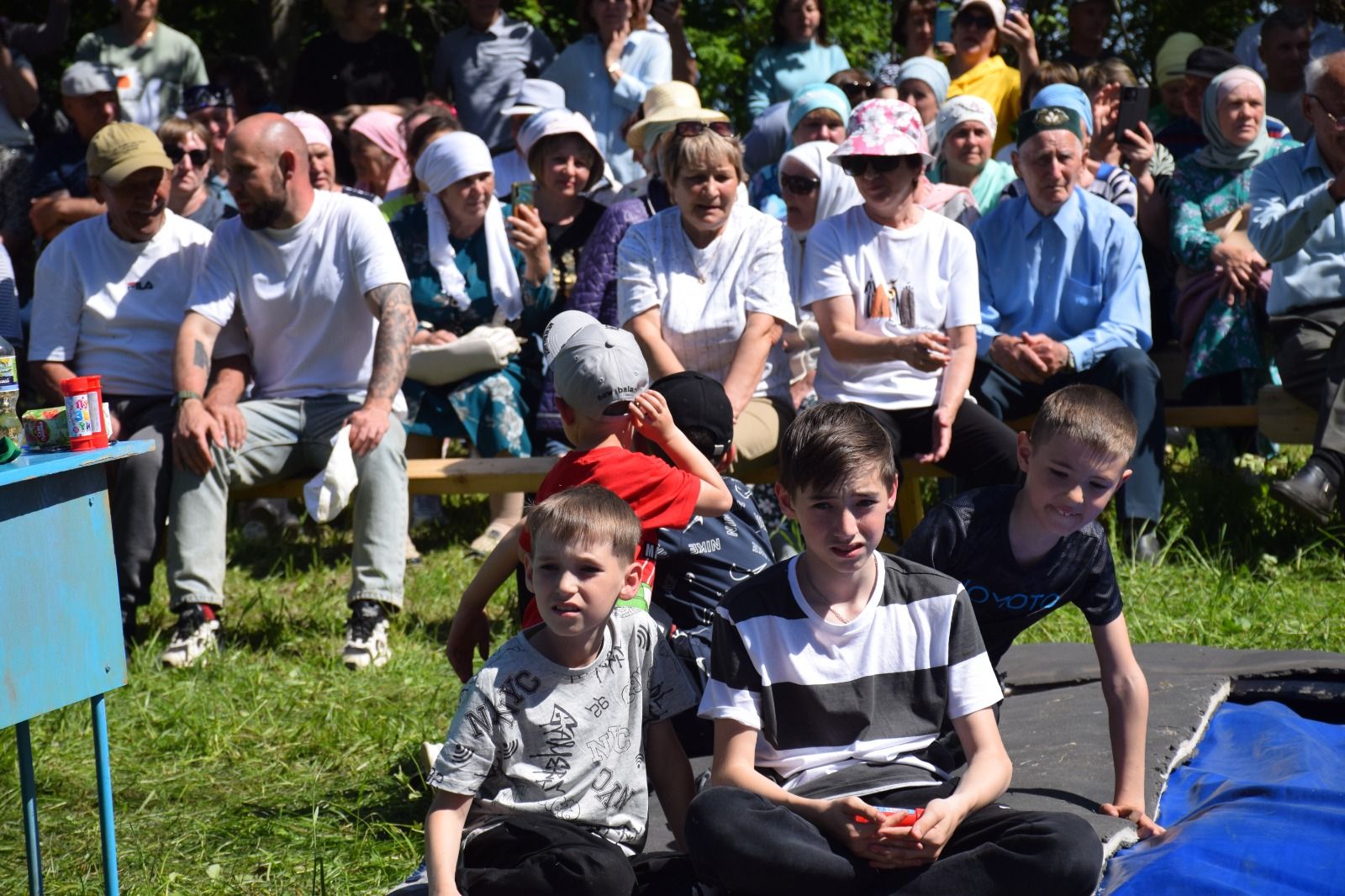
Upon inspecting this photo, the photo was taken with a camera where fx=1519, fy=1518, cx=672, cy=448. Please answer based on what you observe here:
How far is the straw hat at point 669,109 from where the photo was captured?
705 cm

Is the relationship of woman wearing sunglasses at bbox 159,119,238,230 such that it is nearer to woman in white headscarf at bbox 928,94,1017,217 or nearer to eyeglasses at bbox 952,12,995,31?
woman in white headscarf at bbox 928,94,1017,217

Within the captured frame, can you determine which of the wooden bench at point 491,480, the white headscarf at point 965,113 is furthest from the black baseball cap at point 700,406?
the white headscarf at point 965,113

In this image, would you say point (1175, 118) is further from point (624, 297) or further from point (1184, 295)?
point (624, 297)

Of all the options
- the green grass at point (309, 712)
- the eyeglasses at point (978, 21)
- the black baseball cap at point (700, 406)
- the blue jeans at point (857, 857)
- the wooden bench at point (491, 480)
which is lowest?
the green grass at point (309, 712)

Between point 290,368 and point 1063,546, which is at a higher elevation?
point 1063,546

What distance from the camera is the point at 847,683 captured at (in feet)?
9.59

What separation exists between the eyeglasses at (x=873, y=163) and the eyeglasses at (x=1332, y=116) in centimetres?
161

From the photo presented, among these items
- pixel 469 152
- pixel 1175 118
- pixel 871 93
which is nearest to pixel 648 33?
pixel 871 93

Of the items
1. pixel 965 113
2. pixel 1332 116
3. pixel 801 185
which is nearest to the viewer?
pixel 1332 116

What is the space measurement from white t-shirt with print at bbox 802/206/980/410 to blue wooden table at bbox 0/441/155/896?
2928 mm

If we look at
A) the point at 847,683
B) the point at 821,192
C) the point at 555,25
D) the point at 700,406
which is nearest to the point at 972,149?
the point at 821,192

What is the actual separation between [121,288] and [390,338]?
43.7 inches

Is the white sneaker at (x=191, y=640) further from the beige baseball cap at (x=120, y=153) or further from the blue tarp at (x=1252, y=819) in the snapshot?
the blue tarp at (x=1252, y=819)

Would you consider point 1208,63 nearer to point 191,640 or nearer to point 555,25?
point 191,640
